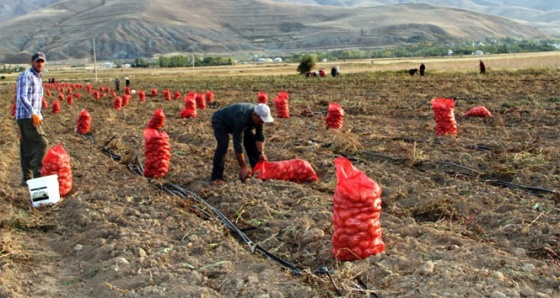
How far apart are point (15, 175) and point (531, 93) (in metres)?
14.5

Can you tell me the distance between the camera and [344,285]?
13.9 ft

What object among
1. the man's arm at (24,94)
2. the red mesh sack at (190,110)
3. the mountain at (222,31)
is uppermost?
the mountain at (222,31)

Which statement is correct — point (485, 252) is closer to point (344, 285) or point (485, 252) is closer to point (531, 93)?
point (344, 285)

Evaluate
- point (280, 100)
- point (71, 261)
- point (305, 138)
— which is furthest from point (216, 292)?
point (280, 100)

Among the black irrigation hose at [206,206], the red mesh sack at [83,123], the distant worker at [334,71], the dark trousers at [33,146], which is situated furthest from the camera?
the distant worker at [334,71]

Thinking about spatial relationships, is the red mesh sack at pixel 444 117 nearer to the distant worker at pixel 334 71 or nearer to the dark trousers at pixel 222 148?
the dark trousers at pixel 222 148

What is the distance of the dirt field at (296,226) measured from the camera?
448 cm

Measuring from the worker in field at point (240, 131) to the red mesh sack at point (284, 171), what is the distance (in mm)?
120

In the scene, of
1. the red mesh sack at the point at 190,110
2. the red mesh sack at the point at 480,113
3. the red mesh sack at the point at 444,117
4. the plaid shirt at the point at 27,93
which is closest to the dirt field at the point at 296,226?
the red mesh sack at the point at 444,117

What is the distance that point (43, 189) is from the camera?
6891 millimetres

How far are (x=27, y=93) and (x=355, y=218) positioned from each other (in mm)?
4933

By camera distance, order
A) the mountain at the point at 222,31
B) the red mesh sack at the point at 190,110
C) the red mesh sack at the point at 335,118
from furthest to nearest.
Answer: the mountain at the point at 222,31 → the red mesh sack at the point at 190,110 → the red mesh sack at the point at 335,118

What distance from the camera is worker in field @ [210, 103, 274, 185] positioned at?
694 centimetres

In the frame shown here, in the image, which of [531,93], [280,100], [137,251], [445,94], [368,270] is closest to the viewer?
[368,270]
